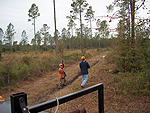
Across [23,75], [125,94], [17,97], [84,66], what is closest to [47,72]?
[23,75]

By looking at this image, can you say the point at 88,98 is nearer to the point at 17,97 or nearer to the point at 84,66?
the point at 84,66

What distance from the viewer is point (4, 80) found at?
814 cm

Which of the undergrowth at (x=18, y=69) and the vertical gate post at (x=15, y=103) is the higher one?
the vertical gate post at (x=15, y=103)

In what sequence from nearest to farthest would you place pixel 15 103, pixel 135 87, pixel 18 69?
pixel 15 103 < pixel 135 87 < pixel 18 69

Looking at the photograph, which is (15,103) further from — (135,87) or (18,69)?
(18,69)

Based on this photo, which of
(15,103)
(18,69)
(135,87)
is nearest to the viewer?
(15,103)

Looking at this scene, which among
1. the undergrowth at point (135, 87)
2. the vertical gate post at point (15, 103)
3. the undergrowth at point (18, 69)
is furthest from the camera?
the undergrowth at point (18, 69)

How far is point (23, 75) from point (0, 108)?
7746 millimetres

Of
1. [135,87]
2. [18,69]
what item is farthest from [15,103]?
[18,69]

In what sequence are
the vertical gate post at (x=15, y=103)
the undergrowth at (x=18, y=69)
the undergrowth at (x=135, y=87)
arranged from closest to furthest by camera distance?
the vertical gate post at (x=15, y=103)
the undergrowth at (x=135, y=87)
the undergrowth at (x=18, y=69)

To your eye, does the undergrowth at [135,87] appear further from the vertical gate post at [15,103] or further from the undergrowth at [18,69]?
the undergrowth at [18,69]

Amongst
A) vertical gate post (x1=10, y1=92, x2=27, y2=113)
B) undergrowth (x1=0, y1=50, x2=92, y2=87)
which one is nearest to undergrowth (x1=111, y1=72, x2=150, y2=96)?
vertical gate post (x1=10, y1=92, x2=27, y2=113)

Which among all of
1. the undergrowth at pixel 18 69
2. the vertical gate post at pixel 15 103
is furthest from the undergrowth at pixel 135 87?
the undergrowth at pixel 18 69

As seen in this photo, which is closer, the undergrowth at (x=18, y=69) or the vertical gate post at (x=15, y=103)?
the vertical gate post at (x=15, y=103)
